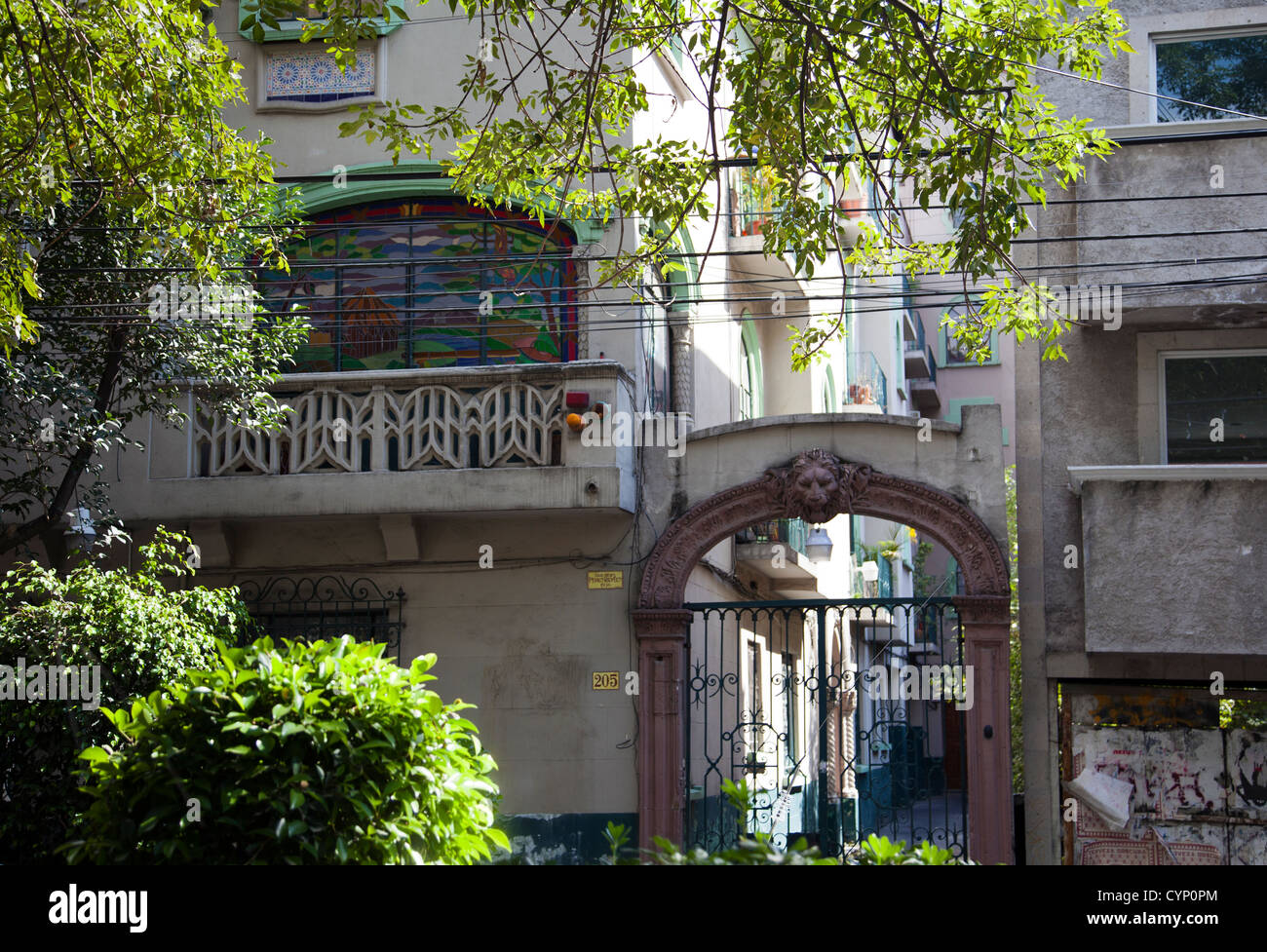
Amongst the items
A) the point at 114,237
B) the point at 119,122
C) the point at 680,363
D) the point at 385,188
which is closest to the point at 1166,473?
the point at 680,363

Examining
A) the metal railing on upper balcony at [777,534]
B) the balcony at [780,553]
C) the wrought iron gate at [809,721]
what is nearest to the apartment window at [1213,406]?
the wrought iron gate at [809,721]

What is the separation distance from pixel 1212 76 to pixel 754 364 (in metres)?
9.65

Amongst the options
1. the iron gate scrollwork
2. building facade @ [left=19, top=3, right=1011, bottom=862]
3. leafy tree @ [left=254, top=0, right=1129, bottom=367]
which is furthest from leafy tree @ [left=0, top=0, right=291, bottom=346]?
the iron gate scrollwork

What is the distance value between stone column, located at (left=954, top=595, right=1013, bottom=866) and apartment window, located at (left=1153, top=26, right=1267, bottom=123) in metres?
4.82

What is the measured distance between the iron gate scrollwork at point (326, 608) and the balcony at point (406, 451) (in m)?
1.03

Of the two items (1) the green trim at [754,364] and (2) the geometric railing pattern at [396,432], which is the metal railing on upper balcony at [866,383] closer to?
(1) the green trim at [754,364]

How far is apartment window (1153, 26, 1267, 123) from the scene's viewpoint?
1282 centimetres

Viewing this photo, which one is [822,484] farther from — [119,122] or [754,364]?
[754,364]

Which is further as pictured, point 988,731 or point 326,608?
point 326,608

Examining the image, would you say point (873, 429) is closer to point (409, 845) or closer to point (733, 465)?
point (733, 465)

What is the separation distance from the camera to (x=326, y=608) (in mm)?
14188
